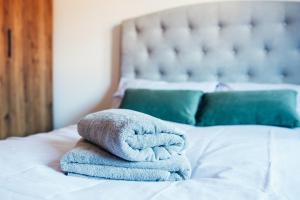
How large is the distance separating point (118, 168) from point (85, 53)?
6.31 feet

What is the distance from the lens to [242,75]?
7.52 feet

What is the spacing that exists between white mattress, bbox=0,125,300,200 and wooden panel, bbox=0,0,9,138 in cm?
99

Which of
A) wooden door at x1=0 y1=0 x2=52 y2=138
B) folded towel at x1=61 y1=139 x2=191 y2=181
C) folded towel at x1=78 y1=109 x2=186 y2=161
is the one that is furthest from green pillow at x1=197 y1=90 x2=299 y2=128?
wooden door at x1=0 y1=0 x2=52 y2=138

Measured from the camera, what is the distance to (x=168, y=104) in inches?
80.9

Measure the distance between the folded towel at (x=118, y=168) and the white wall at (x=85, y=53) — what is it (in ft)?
5.70

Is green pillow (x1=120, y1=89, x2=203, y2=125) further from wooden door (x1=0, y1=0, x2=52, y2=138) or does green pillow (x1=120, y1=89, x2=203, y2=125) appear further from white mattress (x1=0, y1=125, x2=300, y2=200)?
wooden door (x1=0, y1=0, x2=52, y2=138)

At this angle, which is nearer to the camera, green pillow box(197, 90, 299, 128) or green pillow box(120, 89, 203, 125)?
green pillow box(197, 90, 299, 128)

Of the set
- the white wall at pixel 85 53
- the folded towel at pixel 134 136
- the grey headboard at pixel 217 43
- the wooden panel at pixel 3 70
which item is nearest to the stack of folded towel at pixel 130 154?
the folded towel at pixel 134 136

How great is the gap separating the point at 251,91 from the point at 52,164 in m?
1.33

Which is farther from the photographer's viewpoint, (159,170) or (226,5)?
(226,5)

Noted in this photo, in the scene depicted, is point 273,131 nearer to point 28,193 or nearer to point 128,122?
point 128,122

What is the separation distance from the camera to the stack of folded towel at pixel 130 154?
1.01 meters

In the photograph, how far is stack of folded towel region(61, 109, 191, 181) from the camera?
3.33ft

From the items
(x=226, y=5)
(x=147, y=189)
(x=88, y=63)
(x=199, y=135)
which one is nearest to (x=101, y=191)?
(x=147, y=189)
